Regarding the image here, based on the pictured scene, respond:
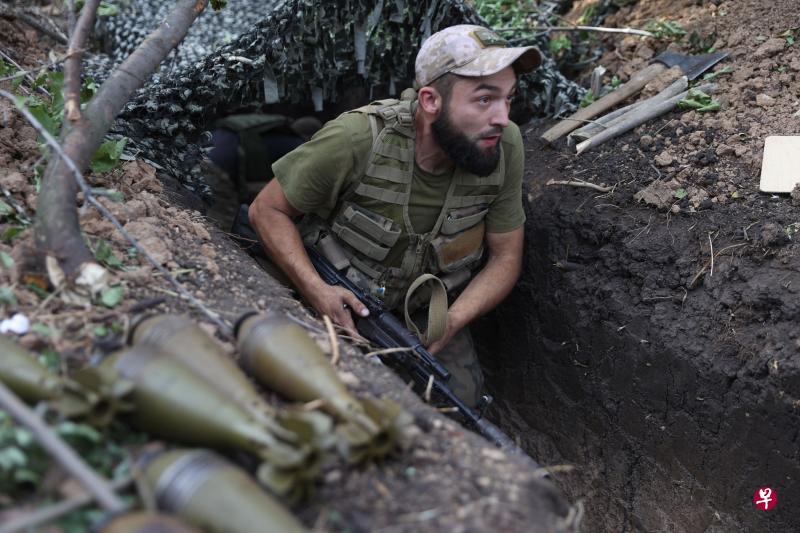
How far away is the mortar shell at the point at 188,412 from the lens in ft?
6.16

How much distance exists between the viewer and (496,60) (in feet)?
11.7

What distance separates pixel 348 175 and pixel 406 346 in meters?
0.98

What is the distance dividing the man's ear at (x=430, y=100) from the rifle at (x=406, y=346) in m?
1.02

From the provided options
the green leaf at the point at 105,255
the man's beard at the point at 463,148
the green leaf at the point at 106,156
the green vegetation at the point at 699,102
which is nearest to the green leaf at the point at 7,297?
the green leaf at the point at 105,255

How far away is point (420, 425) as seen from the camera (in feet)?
A: 7.53

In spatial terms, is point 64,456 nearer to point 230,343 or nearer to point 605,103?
point 230,343

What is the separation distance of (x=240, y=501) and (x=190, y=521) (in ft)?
0.40

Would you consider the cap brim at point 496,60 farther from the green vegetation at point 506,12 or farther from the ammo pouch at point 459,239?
the green vegetation at point 506,12

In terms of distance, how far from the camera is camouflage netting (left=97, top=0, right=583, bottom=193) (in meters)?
4.38

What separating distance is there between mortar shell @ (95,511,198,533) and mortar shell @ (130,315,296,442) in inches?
14.0

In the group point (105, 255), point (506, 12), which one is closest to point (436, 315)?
point (105, 255)

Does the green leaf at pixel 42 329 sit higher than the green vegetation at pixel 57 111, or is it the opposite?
the green vegetation at pixel 57 111

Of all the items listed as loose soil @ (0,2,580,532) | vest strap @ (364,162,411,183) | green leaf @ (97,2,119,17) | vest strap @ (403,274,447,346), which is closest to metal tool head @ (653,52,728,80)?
vest strap @ (364,162,411,183)

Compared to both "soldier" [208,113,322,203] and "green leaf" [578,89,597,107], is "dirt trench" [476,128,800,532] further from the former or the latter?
"soldier" [208,113,322,203]
